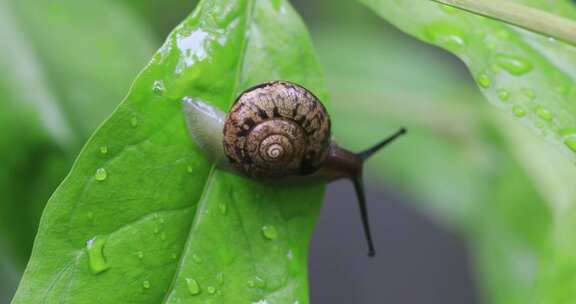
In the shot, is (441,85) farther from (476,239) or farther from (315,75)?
(315,75)

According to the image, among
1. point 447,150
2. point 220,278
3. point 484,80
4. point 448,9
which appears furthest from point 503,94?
point 447,150

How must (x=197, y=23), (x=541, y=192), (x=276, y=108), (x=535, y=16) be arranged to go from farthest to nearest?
1. (x=541, y=192)
2. (x=276, y=108)
3. (x=197, y=23)
4. (x=535, y=16)

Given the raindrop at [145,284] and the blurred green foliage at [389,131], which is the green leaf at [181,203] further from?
the blurred green foliage at [389,131]

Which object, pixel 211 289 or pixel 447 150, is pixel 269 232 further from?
pixel 447 150

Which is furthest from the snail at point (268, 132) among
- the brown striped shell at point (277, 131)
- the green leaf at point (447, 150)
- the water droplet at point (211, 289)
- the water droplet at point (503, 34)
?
the green leaf at point (447, 150)

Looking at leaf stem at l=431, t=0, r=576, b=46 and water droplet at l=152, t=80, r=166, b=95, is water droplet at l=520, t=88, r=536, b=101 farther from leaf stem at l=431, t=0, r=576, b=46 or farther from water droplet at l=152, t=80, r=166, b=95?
water droplet at l=152, t=80, r=166, b=95

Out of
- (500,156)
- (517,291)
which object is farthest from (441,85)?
(517,291)

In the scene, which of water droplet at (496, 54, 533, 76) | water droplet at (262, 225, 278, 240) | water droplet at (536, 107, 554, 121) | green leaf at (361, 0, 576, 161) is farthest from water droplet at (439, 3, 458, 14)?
water droplet at (262, 225, 278, 240)

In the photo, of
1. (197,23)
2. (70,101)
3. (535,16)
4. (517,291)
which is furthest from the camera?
(517,291)
